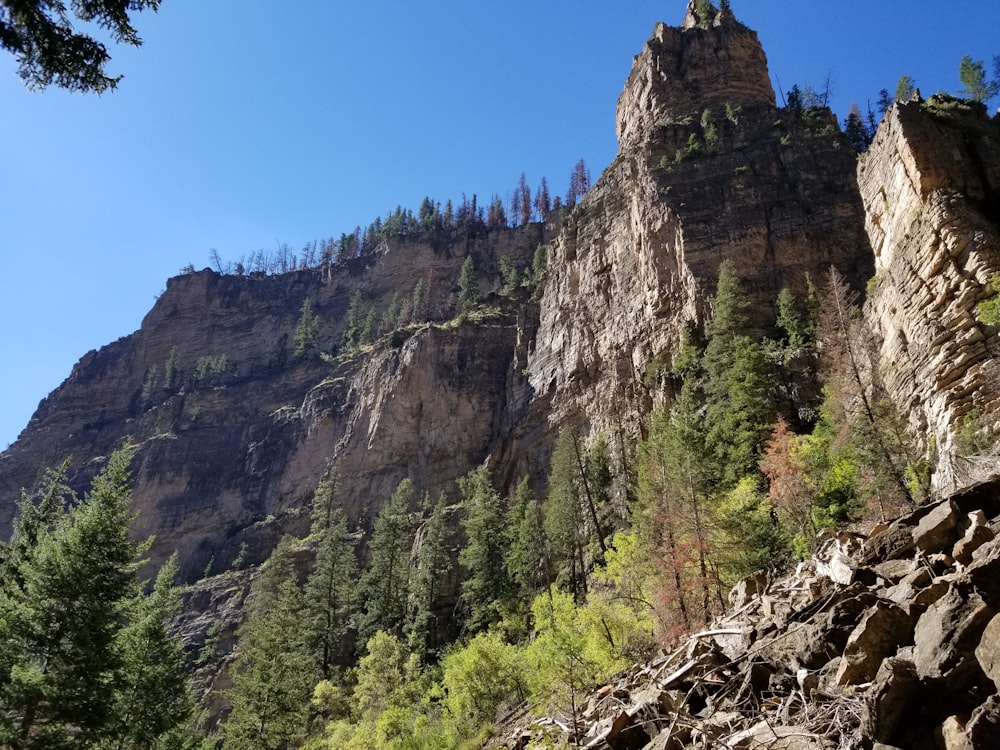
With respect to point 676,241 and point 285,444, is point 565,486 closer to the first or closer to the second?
point 676,241

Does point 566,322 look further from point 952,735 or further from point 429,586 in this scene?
point 952,735

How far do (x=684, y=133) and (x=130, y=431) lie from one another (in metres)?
82.3

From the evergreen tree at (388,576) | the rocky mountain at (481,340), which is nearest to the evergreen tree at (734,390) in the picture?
the rocky mountain at (481,340)

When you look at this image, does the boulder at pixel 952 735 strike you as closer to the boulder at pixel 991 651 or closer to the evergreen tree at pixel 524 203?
the boulder at pixel 991 651

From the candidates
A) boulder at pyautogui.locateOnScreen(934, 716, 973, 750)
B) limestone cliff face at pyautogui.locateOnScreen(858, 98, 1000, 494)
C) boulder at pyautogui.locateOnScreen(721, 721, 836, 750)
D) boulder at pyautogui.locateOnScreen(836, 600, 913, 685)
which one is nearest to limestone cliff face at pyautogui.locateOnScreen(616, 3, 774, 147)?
limestone cliff face at pyautogui.locateOnScreen(858, 98, 1000, 494)

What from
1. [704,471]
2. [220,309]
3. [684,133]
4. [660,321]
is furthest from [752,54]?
[220,309]

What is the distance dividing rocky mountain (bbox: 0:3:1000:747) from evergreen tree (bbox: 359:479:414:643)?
994 centimetres

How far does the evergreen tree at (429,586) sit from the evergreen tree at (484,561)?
1795mm

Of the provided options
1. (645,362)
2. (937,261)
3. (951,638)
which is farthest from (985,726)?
(645,362)

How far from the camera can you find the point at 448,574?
43938mm

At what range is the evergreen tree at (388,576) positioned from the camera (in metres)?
40.9

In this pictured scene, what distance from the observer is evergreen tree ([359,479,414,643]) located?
40.9 metres

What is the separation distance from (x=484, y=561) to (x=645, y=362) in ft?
61.0

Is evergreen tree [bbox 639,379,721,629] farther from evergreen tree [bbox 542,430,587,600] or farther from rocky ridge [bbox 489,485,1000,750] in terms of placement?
rocky ridge [bbox 489,485,1000,750]
